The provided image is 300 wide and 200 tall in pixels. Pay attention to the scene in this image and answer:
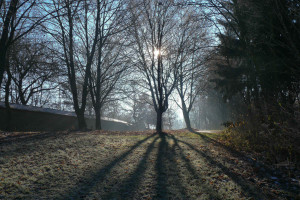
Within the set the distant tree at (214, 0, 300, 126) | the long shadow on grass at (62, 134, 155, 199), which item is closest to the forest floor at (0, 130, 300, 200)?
the long shadow on grass at (62, 134, 155, 199)

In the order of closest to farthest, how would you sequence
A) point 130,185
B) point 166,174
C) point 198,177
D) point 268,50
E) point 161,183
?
point 130,185, point 161,183, point 198,177, point 166,174, point 268,50

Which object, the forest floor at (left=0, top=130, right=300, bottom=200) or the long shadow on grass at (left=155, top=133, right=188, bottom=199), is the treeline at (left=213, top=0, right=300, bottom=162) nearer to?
the forest floor at (left=0, top=130, right=300, bottom=200)

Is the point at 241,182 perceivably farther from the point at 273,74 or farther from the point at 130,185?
the point at 273,74

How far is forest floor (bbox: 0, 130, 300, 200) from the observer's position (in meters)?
3.59

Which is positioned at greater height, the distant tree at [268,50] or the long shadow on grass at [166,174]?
the distant tree at [268,50]

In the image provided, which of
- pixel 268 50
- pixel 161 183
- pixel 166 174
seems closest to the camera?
pixel 161 183

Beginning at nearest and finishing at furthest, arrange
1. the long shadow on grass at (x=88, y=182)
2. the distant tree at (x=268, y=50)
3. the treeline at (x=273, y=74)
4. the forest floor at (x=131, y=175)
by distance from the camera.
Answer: the long shadow on grass at (x=88, y=182)
the forest floor at (x=131, y=175)
the treeline at (x=273, y=74)
the distant tree at (x=268, y=50)

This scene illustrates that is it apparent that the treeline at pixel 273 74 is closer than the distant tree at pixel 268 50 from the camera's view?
Yes

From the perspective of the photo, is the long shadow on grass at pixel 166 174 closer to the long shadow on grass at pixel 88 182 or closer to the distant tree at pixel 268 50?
the long shadow on grass at pixel 88 182

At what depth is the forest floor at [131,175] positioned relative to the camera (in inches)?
141

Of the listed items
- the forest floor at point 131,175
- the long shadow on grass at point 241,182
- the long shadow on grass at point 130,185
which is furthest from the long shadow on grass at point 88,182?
the long shadow on grass at point 241,182

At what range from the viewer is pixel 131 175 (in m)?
4.50

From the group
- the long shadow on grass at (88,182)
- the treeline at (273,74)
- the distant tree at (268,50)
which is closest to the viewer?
the long shadow on grass at (88,182)

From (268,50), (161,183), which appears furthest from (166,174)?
(268,50)
